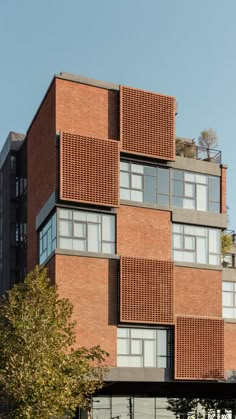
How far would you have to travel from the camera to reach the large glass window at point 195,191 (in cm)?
4141

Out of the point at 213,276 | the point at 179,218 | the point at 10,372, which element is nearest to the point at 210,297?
the point at 213,276

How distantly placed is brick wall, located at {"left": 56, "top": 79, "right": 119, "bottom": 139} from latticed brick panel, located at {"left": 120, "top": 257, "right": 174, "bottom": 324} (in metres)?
6.68

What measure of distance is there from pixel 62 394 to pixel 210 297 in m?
12.2

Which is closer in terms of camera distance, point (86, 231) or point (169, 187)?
point (86, 231)

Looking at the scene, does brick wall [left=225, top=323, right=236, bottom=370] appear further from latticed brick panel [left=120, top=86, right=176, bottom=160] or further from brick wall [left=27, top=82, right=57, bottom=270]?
brick wall [left=27, top=82, right=57, bottom=270]

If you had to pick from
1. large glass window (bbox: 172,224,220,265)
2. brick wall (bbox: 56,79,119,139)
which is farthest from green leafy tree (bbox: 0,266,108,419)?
brick wall (bbox: 56,79,119,139)

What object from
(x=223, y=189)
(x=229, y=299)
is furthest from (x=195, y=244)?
(x=229, y=299)

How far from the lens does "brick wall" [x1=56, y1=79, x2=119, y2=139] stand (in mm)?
39094

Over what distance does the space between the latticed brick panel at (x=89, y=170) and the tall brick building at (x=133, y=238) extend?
6 cm

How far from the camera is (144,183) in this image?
40375 millimetres

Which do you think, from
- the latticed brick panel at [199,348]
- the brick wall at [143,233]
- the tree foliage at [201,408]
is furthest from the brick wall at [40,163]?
the tree foliage at [201,408]

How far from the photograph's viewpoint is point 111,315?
38.1 meters

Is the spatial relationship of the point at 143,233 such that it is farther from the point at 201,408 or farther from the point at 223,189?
the point at 201,408

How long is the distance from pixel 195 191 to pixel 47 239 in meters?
8.32
